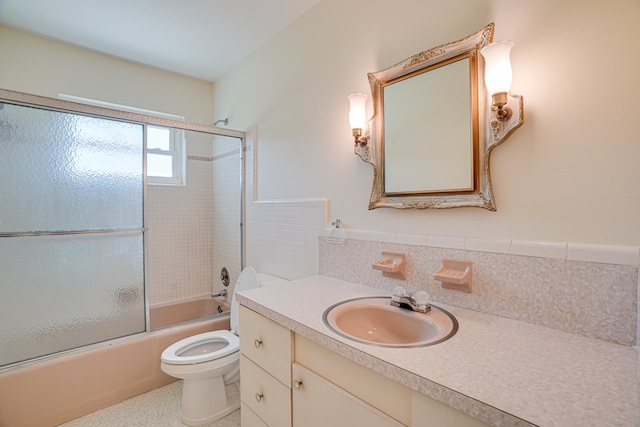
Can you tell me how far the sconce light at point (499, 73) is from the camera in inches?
39.1

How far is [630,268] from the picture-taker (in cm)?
Result: 83

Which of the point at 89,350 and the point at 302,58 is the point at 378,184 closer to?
the point at 302,58

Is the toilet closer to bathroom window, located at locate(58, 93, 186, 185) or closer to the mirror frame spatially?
the mirror frame

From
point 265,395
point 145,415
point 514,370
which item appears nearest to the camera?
point 514,370

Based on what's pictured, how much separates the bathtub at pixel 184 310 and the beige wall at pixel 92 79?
180 cm

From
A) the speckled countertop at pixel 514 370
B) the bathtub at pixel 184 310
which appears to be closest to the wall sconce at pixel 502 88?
the speckled countertop at pixel 514 370

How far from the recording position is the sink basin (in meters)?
1.05

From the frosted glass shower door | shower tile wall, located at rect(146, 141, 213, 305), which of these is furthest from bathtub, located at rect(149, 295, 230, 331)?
the frosted glass shower door

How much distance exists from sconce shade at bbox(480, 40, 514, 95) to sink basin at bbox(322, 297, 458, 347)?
811 mm

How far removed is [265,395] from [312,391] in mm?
338

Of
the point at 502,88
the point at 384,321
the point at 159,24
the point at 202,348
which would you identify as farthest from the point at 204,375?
the point at 159,24

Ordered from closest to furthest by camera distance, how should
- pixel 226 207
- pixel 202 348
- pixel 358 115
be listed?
1. pixel 358 115
2. pixel 202 348
3. pixel 226 207

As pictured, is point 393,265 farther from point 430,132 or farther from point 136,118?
point 136,118

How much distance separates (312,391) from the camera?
1.00m
